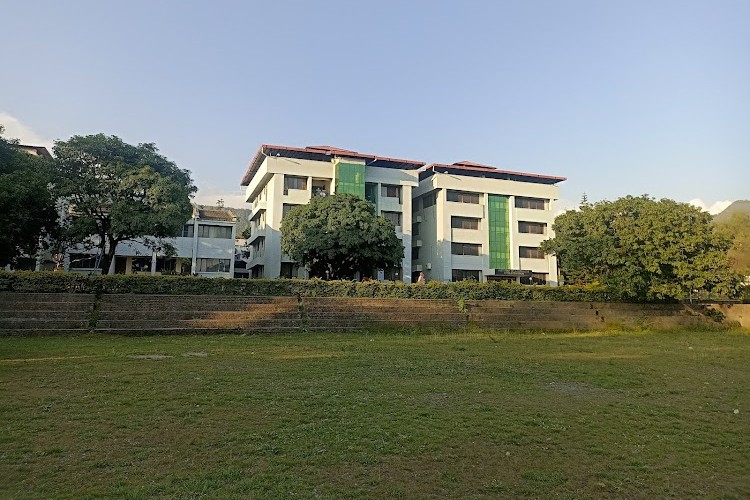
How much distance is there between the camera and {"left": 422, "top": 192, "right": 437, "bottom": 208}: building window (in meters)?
45.3

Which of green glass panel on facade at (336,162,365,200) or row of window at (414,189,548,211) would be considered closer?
green glass panel on facade at (336,162,365,200)

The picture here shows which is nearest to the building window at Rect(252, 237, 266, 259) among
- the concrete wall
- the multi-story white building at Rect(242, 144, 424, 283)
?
the multi-story white building at Rect(242, 144, 424, 283)

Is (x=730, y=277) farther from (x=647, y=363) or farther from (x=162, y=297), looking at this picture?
A: (x=162, y=297)

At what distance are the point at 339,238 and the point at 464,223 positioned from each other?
18.6 metres

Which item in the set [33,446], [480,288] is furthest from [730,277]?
[33,446]

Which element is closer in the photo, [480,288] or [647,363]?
[647,363]

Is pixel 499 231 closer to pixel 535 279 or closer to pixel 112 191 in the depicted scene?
pixel 535 279

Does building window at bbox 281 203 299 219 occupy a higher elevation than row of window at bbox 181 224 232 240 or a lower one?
higher

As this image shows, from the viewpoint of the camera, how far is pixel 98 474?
4.32 m

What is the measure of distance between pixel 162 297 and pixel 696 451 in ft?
59.9

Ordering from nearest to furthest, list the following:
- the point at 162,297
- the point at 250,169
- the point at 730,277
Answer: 1. the point at 162,297
2. the point at 730,277
3. the point at 250,169

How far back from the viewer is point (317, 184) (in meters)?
40.6

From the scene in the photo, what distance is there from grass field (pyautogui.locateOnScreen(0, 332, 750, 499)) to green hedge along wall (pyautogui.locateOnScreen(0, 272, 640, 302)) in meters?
7.12

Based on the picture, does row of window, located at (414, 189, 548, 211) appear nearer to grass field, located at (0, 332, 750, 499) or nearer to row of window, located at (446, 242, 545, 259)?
row of window, located at (446, 242, 545, 259)
